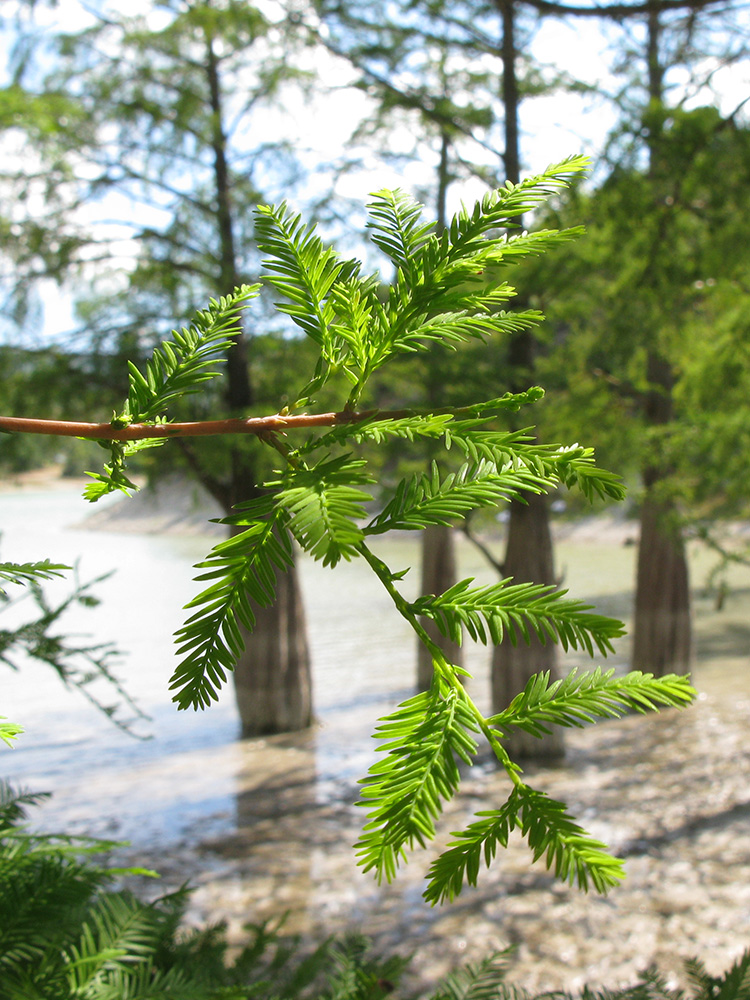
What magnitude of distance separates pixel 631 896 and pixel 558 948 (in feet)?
3.05

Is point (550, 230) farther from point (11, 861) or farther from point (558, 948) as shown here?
point (558, 948)

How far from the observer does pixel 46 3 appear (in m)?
8.48

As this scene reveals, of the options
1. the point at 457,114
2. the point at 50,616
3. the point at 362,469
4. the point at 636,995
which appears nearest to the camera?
the point at 362,469

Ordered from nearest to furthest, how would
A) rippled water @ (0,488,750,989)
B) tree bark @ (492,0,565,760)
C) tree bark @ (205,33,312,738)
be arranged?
rippled water @ (0,488,750,989), tree bark @ (492,0,565,760), tree bark @ (205,33,312,738)

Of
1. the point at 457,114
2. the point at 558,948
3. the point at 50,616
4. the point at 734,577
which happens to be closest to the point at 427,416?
the point at 50,616

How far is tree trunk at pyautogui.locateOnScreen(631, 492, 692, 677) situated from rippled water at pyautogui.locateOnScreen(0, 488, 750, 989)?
32.7 inches

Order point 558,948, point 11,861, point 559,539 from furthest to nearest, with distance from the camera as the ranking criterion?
point 559,539 → point 558,948 → point 11,861

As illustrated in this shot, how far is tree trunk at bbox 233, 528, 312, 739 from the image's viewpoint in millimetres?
11438

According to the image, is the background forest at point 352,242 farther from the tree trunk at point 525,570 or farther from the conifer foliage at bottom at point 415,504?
the conifer foliage at bottom at point 415,504

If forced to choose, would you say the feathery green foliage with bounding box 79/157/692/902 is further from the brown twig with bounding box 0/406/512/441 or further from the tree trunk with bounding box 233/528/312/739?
the tree trunk with bounding box 233/528/312/739

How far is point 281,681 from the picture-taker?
11.8m

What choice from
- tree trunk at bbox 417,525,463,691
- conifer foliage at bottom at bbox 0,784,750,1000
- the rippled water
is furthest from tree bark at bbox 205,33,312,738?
conifer foliage at bottom at bbox 0,784,750,1000

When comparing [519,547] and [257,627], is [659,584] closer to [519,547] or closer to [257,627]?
[519,547]

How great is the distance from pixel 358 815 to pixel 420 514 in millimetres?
8986
